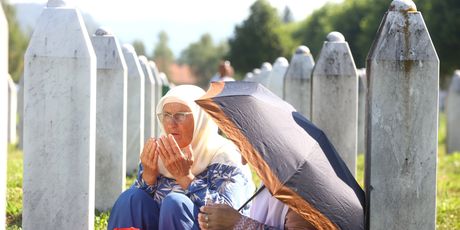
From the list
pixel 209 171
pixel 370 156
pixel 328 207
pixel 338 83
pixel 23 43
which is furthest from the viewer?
pixel 23 43

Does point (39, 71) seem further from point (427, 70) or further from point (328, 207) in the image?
point (427, 70)

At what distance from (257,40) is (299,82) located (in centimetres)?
6275

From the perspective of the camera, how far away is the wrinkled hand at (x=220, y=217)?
4.97 m

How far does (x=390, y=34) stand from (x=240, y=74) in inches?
2789

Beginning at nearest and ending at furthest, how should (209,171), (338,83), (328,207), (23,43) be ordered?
(328,207) → (209,171) → (338,83) → (23,43)

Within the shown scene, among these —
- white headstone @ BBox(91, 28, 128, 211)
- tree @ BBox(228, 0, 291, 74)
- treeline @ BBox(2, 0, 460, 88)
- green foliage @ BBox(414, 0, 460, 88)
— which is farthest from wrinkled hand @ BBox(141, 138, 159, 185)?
tree @ BBox(228, 0, 291, 74)

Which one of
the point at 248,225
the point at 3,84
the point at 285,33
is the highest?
the point at 3,84

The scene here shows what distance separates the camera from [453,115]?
59.7ft

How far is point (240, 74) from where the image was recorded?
75.9 m

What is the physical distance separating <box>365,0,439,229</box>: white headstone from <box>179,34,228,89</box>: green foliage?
395ft

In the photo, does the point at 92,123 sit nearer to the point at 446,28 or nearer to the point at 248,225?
the point at 248,225

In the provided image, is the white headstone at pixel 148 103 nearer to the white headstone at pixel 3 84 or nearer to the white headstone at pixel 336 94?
the white headstone at pixel 336 94

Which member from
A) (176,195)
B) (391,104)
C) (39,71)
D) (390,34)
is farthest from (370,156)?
(39,71)

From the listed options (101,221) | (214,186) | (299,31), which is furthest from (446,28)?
(299,31)
